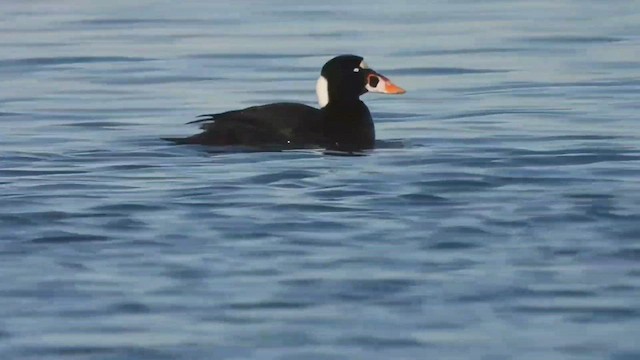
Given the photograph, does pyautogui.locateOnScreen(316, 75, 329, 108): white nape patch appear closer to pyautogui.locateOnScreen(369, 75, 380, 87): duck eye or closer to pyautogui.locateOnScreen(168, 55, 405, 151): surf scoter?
pyautogui.locateOnScreen(168, 55, 405, 151): surf scoter

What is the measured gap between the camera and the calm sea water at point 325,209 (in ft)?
22.9

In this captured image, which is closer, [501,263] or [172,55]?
[501,263]

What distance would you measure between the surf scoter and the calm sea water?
24 centimetres

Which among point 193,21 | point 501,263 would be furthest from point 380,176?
point 193,21

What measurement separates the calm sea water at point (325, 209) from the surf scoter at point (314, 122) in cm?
24

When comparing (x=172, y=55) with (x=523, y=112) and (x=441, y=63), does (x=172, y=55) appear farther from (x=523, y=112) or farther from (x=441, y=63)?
(x=523, y=112)

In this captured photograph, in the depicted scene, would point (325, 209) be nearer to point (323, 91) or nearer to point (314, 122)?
point (314, 122)

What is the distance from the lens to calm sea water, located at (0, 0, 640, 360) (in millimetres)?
6988

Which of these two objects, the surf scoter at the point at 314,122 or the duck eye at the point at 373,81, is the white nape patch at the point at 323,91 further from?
the duck eye at the point at 373,81

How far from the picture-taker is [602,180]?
1037 cm

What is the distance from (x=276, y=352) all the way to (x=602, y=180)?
4084mm

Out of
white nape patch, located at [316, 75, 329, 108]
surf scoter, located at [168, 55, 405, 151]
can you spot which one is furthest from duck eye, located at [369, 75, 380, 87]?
white nape patch, located at [316, 75, 329, 108]

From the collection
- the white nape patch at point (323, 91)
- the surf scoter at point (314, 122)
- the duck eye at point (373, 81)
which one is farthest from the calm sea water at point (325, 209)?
the white nape patch at point (323, 91)

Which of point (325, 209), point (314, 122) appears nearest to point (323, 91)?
point (314, 122)
